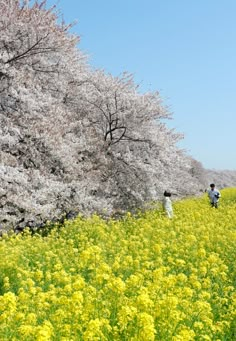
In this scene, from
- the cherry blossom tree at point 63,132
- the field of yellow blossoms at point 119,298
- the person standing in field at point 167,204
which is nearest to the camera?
the field of yellow blossoms at point 119,298

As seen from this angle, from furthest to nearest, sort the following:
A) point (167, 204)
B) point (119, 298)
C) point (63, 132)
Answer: point (167, 204), point (63, 132), point (119, 298)

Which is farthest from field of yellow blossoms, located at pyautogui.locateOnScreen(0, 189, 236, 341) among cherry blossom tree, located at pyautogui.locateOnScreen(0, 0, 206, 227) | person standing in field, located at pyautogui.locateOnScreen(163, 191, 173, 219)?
person standing in field, located at pyautogui.locateOnScreen(163, 191, 173, 219)

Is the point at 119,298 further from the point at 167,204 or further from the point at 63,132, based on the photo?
the point at 167,204

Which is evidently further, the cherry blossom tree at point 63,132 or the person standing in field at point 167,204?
the person standing in field at point 167,204

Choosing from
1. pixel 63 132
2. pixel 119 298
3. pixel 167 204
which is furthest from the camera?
pixel 167 204

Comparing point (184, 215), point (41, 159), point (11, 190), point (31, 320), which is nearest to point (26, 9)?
point (41, 159)

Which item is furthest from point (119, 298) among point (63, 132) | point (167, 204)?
point (167, 204)

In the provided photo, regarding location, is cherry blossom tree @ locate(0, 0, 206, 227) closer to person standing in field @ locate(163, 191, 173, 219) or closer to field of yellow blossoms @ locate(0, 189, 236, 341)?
person standing in field @ locate(163, 191, 173, 219)

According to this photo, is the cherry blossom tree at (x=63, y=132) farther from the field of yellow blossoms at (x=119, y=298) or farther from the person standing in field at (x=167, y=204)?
the field of yellow blossoms at (x=119, y=298)

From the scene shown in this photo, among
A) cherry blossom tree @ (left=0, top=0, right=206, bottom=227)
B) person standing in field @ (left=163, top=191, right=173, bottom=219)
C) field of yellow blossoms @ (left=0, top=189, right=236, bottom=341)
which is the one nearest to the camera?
field of yellow blossoms @ (left=0, top=189, right=236, bottom=341)

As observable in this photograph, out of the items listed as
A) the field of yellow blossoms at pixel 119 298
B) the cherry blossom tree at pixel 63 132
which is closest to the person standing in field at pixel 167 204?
the cherry blossom tree at pixel 63 132

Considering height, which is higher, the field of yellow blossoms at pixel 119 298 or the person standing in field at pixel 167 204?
the person standing in field at pixel 167 204

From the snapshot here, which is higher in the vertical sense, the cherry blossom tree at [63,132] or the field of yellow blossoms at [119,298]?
the cherry blossom tree at [63,132]

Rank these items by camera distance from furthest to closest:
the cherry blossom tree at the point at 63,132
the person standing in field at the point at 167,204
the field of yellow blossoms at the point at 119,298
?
the person standing in field at the point at 167,204
the cherry blossom tree at the point at 63,132
the field of yellow blossoms at the point at 119,298
